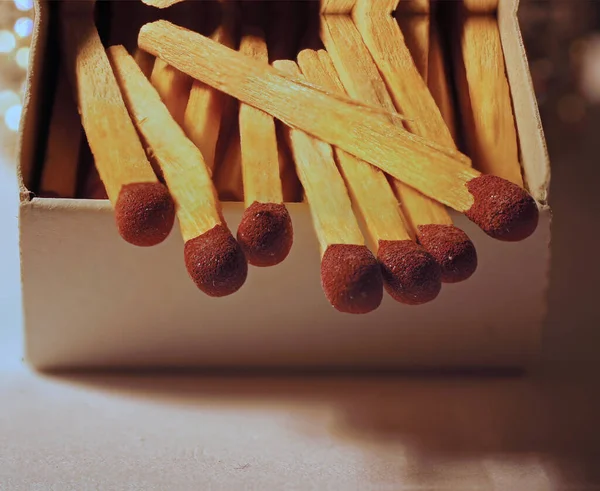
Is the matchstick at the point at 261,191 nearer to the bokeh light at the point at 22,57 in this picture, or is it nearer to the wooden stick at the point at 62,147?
the wooden stick at the point at 62,147

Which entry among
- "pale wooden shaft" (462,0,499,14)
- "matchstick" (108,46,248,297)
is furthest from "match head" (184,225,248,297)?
"pale wooden shaft" (462,0,499,14)

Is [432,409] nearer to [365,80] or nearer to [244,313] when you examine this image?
[244,313]

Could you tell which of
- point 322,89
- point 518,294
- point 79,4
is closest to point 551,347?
point 518,294

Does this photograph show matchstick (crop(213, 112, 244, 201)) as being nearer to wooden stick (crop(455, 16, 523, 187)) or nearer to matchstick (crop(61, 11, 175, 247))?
matchstick (crop(61, 11, 175, 247))

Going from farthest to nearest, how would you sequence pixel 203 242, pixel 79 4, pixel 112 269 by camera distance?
pixel 79 4 → pixel 112 269 → pixel 203 242

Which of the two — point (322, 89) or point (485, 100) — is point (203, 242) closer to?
point (322, 89)

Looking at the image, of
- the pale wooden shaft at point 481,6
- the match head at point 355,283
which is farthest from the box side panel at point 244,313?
the pale wooden shaft at point 481,6

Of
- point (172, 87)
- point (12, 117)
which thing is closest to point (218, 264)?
point (172, 87)
